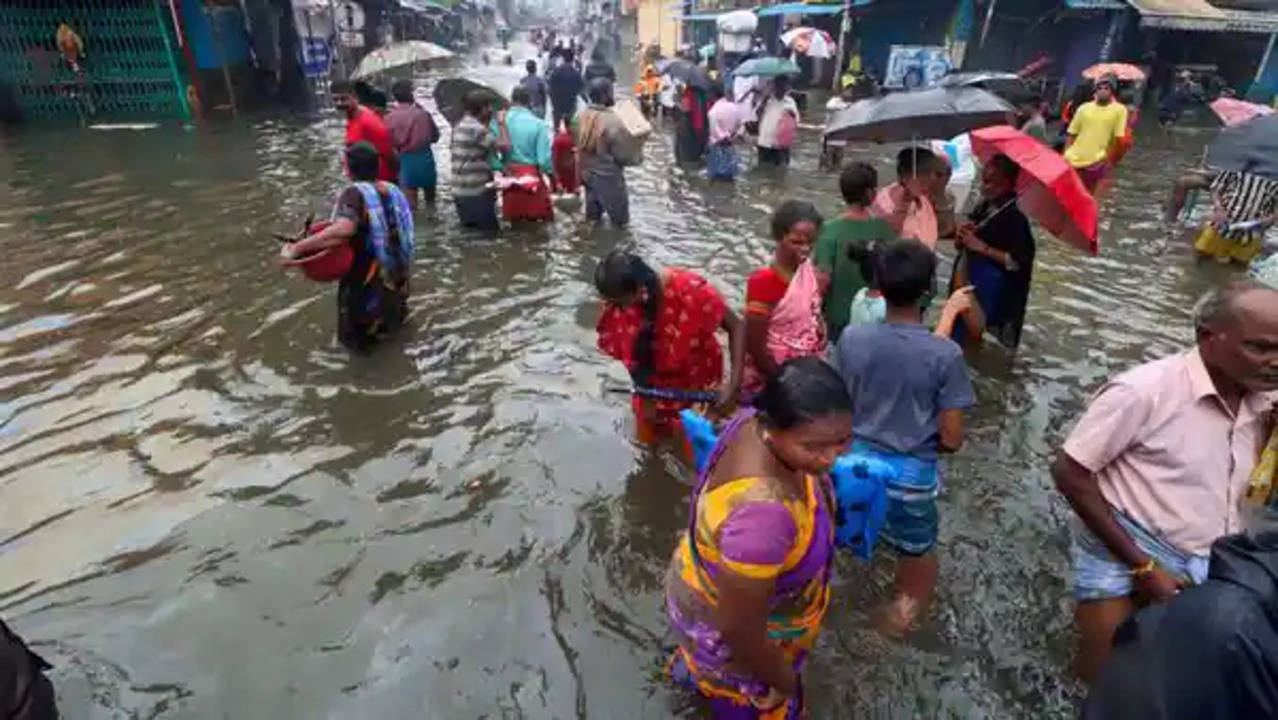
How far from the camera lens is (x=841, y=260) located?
3723mm

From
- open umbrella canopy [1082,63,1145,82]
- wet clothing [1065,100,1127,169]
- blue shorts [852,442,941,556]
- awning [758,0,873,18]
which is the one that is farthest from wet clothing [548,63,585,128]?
blue shorts [852,442,941,556]

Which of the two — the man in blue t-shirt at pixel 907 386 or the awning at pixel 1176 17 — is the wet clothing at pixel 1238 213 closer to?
the man in blue t-shirt at pixel 907 386

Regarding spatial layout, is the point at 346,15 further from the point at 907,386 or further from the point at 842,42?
the point at 907,386

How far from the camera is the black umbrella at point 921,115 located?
4.41 metres

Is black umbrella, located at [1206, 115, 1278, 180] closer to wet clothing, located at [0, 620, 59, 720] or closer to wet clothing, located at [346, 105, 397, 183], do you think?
wet clothing, located at [0, 620, 59, 720]

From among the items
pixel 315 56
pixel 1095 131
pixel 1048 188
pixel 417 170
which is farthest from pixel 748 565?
pixel 315 56

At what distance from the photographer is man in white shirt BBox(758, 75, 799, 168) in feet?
36.6

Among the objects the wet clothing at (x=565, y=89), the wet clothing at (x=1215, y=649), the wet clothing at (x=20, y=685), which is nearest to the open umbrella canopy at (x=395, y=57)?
the wet clothing at (x=565, y=89)

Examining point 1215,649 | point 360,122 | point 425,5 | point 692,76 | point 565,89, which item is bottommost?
point 1215,649

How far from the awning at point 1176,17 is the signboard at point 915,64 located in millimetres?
4618

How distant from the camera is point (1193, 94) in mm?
18172

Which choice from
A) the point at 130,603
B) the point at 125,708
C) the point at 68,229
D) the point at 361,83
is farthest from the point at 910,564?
the point at 68,229

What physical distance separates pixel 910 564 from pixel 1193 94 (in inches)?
835

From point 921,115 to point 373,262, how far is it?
11.9 feet
